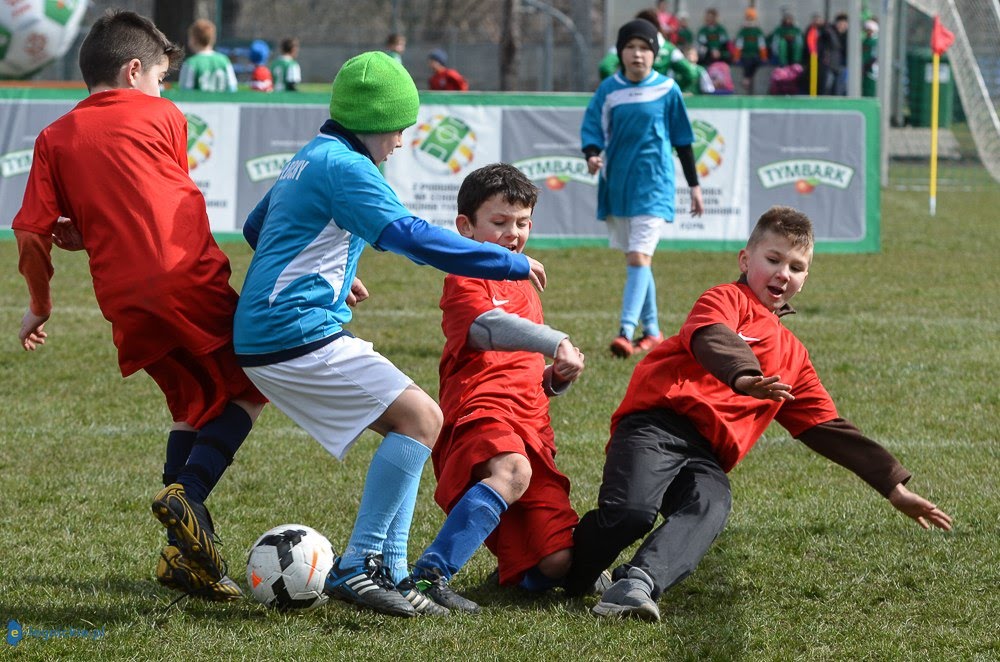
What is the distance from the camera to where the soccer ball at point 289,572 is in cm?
383

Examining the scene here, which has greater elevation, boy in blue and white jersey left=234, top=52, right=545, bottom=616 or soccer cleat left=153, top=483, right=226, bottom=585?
boy in blue and white jersey left=234, top=52, right=545, bottom=616

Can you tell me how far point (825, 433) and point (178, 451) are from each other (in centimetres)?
197

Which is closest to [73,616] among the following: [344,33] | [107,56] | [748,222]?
[107,56]

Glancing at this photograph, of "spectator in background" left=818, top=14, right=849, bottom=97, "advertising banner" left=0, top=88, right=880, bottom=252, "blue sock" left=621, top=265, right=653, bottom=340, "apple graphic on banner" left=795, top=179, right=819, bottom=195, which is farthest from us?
"spectator in background" left=818, top=14, right=849, bottom=97

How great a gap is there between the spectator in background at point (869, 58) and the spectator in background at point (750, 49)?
204cm

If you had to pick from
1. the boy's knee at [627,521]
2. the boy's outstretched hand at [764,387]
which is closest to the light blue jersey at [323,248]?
the boy's outstretched hand at [764,387]

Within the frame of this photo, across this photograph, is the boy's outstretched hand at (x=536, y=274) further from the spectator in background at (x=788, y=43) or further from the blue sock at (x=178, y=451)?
the spectator in background at (x=788, y=43)

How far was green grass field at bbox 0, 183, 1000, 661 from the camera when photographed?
3617 millimetres

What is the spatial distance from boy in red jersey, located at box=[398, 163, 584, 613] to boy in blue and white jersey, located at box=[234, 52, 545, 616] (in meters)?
0.17

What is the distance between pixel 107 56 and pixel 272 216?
2.70 feet

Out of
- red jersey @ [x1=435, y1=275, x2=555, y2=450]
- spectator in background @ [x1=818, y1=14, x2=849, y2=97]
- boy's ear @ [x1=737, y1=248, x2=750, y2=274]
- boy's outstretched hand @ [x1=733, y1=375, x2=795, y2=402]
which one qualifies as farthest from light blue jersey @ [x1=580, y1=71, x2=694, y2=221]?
spectator in background @ [x1=818, y1=14, x2=849, y2=97]

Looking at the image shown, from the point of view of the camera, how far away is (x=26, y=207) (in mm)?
3939

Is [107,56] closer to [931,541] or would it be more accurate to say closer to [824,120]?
[931,541]

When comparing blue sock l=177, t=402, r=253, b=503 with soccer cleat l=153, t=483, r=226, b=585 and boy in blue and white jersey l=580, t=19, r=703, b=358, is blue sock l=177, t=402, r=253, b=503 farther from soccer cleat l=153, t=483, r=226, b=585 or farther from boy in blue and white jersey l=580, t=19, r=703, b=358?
boy in blue and white jersey l=580, t=19, r=703, b=358
